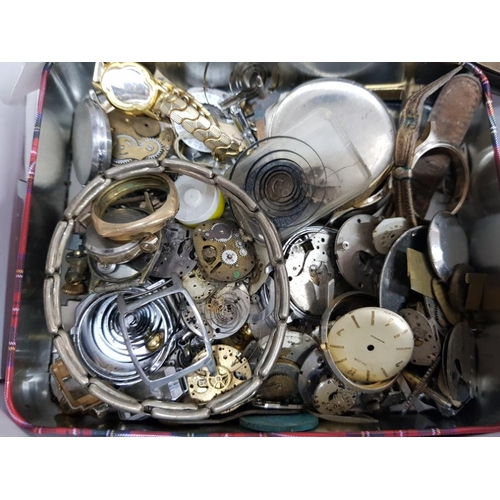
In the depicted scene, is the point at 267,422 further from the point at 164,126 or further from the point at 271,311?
the point at 164,126

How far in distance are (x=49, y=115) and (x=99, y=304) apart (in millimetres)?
444

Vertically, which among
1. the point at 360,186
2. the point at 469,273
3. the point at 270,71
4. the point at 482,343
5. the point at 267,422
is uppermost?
the point at 270,71

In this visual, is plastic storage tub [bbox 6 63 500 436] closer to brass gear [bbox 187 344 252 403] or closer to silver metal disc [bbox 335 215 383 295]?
brass gear [bbox 187 344 252 403]

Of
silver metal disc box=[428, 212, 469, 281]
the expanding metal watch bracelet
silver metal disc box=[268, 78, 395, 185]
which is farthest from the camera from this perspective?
silver metal disc box=[268, 78, 395, 185]

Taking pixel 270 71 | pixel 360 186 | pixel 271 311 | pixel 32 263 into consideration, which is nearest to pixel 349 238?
pixel 360 186

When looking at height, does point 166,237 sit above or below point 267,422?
above

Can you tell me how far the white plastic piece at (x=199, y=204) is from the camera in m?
0.96

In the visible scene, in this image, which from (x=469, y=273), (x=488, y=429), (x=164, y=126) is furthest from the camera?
(x=164, y=126)

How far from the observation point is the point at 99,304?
3.03ft

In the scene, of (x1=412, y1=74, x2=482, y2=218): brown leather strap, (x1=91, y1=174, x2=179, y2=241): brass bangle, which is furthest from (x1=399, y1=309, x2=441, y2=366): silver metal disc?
(x1=91, y1=174, x2=179, y2=241): brass bangle

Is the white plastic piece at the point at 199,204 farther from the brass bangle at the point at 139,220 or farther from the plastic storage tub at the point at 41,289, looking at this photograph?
the plastic storage tub at the point at 41,289

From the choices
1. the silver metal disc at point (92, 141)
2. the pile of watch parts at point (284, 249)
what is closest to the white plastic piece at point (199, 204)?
the pile of watch parts at point (284, 249)

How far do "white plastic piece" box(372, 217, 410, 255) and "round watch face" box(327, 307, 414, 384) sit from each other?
165 millimetres

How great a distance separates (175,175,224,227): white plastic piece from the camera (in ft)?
3.16
